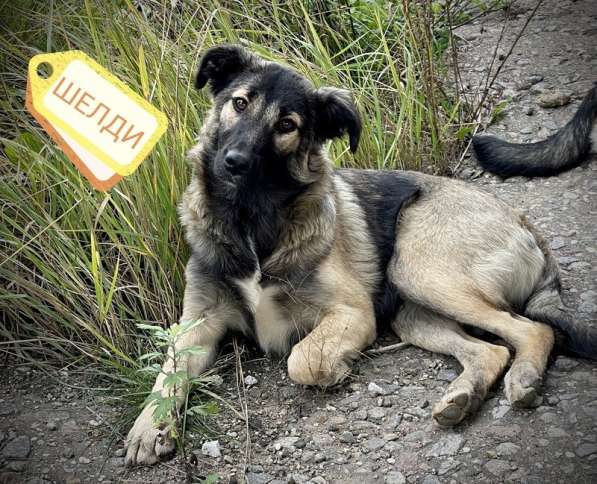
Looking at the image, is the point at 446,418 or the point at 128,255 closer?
the point at 446,418

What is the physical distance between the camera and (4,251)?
4031 millimetres

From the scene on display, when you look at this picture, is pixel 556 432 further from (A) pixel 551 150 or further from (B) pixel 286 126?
(A) pixel 551 150

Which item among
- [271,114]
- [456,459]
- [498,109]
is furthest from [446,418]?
[498,109]

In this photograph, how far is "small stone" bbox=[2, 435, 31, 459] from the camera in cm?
330

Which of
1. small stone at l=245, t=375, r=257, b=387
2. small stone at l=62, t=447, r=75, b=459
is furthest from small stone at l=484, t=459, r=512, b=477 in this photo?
small stone at l=62, t=447, r=75, b=459

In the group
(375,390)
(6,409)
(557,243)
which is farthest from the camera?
(557,243)

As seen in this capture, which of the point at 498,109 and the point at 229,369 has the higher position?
the point at 498,109

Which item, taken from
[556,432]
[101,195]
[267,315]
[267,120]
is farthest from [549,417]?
[101,195]

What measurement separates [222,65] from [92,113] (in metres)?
1.32

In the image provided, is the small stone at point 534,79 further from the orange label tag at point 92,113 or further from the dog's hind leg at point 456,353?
the orange label tag at point 92,113

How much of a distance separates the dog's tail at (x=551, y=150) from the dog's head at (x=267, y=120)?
5.40 feet

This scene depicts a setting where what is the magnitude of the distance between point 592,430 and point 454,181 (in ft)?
5.85

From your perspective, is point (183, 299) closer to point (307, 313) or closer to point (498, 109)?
point (307, 313)

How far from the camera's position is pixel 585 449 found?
311 cm
